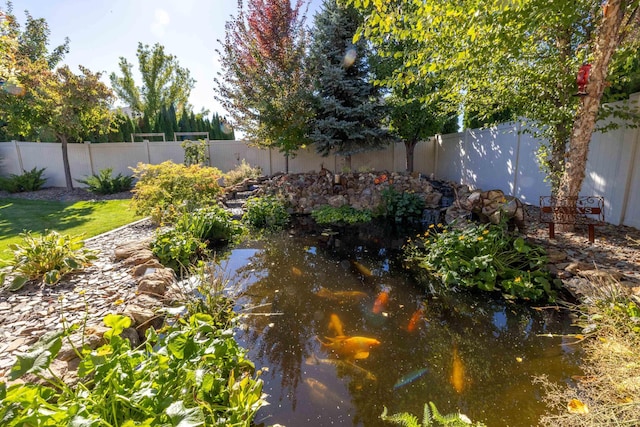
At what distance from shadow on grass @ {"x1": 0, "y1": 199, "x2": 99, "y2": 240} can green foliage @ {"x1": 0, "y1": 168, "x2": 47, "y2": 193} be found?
1.60m

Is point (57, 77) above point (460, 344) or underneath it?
above

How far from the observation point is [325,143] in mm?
9102

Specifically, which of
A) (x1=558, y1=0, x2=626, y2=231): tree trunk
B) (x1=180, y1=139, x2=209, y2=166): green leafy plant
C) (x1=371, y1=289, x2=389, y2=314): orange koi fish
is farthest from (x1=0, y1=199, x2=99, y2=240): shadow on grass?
(x1=558, y1=0, x2=626, y2=231): tree trunk

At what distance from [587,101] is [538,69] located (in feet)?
3.20

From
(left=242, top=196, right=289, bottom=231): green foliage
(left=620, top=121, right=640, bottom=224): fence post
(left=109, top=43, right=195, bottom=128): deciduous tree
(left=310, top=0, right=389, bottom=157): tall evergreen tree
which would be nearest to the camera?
(left=620, top=121, right=640, bottom=224): fence post

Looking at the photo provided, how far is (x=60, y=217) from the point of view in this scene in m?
6.26

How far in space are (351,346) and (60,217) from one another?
699cm

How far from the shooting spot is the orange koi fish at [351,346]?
2.40 meters

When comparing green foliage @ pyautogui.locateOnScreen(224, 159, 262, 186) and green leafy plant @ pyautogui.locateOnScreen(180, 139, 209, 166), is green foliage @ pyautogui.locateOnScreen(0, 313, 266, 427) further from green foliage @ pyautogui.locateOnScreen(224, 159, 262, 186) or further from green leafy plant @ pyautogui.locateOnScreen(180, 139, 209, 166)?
green leafy plant @ pyautogui.locateOnScreen(180, 139, 209, 166)

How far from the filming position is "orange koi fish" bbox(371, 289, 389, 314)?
10.1 feet

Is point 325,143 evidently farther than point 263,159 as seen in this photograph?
No

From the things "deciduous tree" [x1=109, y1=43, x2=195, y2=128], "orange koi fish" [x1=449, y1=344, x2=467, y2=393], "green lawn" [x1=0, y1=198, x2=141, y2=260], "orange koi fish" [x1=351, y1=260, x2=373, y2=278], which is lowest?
"orange koi fish" [x1=449, y1=344, x2=467, y2=393]

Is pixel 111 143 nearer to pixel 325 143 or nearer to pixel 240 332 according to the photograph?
pixel 325 143

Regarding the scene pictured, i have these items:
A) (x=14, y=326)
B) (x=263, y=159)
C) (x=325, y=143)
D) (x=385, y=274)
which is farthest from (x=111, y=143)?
(x=385, y=274)
